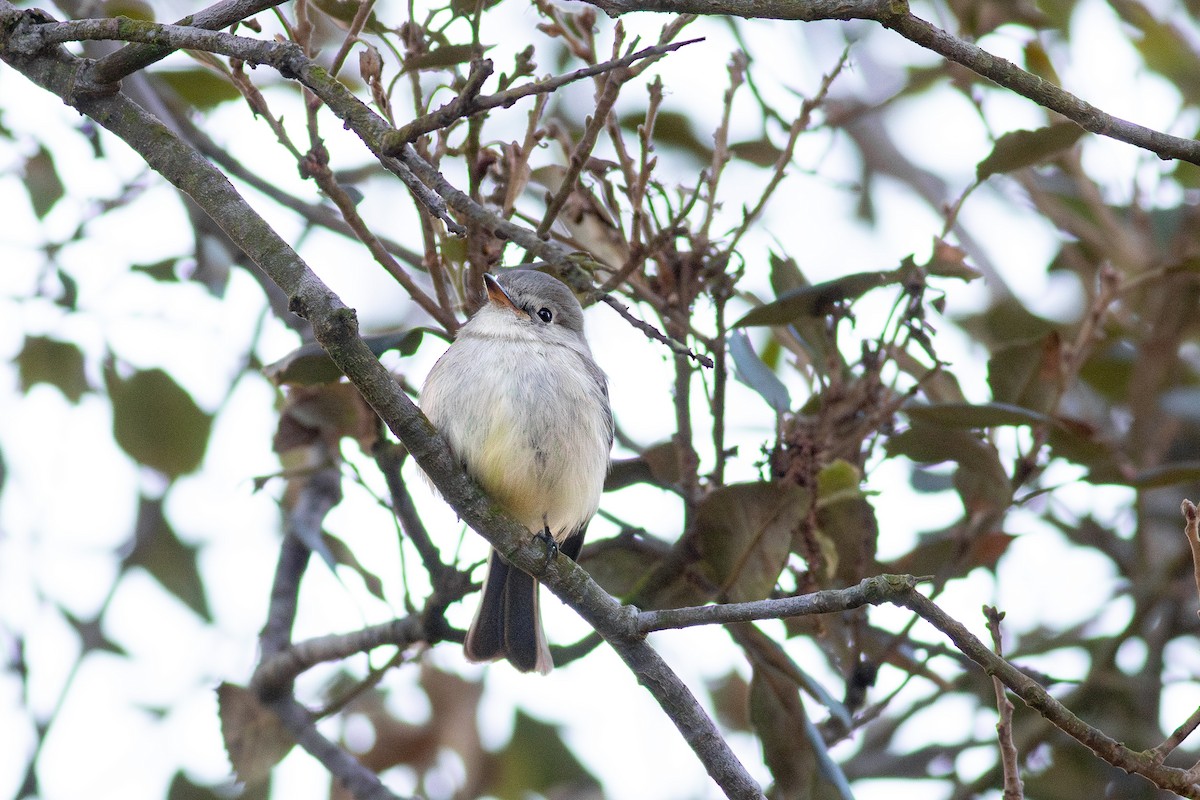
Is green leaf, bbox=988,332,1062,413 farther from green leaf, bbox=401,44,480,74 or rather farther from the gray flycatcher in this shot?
green leaf, bbox=401,44,480,74

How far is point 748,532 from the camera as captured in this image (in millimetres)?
3072

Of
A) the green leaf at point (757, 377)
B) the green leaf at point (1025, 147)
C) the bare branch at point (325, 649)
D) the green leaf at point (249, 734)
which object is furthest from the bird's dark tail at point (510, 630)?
the green leaf at point (1025, 147)

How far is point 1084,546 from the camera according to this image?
462cm

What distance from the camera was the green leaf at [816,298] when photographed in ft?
10.4

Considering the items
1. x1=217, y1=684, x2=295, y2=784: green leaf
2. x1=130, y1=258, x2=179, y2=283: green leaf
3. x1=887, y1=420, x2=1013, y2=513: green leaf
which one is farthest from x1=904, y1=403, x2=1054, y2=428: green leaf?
x1=130, y1=258, x2=179, y2=283: green leaf

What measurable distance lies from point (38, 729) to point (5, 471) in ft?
3.37

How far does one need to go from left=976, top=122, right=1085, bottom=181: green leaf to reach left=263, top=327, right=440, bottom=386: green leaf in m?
1.52

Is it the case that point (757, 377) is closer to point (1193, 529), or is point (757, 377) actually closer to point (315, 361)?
point (315, 361)

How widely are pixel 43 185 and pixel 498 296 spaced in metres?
1.68

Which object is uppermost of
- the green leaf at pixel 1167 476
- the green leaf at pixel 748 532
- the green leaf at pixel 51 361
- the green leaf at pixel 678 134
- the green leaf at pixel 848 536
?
the green leaf at pixel 678 134

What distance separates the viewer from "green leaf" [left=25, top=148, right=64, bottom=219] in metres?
4.20

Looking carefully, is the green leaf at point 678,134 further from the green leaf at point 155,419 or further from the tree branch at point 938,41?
the tree branch at point 938,41

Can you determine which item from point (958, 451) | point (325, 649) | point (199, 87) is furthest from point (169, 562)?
point (958, 451)

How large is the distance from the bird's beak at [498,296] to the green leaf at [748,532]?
848mm
